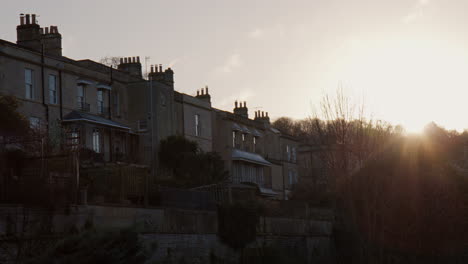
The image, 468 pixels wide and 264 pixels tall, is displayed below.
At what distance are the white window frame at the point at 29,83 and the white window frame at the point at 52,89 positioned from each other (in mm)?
1621

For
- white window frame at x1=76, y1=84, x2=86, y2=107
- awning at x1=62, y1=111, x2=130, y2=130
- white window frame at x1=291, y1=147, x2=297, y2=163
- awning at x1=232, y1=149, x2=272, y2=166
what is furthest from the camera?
white window frame at x1=291, y1=147, x2=297, y2=163

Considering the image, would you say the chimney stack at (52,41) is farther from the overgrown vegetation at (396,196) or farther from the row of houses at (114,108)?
the overgrown vegetation at (396,196)

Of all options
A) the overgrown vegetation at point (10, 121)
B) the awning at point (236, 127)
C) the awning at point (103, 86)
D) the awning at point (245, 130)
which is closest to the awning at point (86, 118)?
the awning at point (103, 86)

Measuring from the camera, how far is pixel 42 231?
22719mm

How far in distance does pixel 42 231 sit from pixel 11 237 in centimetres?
145

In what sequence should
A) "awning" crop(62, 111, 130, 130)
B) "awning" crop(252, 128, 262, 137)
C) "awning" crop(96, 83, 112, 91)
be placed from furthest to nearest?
"awning" crop(252, 128, 262, 137) < "awning" crop(96, 83, 112, 91) < "awning" crop(62, 111, 130, 130)

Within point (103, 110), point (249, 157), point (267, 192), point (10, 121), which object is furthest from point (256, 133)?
point (10, 121)

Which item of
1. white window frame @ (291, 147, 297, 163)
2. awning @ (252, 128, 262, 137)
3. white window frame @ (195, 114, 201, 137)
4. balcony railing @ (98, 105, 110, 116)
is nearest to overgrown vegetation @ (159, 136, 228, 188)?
balcony railing @ (98, 105, 110, 116)

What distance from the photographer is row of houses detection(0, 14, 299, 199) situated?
41.1m

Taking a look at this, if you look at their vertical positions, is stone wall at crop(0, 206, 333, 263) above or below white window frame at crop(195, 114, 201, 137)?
below

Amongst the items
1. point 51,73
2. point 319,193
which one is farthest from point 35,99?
point 319,193

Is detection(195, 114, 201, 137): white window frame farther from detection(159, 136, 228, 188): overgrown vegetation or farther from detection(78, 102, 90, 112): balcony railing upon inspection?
detection(78, 102, 90, 112): balcony railing

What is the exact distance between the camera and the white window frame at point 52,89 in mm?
43000

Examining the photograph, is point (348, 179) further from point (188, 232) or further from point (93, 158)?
point (93, 158)
